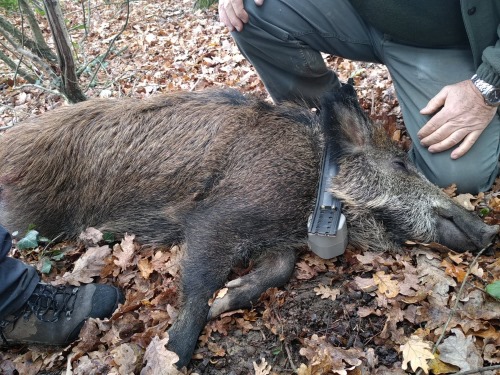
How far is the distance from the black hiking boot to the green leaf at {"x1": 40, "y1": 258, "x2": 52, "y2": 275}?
0.50 metres

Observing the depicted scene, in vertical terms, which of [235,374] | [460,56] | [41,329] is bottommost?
[235,374]

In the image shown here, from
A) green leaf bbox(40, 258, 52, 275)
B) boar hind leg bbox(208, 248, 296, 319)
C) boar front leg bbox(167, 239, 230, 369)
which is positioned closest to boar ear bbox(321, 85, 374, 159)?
boar hind leg bbox(208, 248, 296, 319)

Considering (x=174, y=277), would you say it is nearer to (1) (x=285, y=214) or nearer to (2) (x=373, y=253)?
(1) (x=285, y=214)

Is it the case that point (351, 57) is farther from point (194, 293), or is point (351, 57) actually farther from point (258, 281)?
point (194, 293)

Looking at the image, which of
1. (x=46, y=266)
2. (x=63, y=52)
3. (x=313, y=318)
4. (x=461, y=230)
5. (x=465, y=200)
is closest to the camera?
(x=313, y=318)

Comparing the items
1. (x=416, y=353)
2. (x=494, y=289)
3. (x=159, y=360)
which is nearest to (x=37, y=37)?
(x=159, y=360)

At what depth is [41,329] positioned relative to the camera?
3.02 meters

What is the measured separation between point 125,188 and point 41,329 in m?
1.27

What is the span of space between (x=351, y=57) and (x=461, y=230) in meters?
2.05

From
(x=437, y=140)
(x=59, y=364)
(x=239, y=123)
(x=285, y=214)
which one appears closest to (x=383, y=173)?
(x=437, y=140)

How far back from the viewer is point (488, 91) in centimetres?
348

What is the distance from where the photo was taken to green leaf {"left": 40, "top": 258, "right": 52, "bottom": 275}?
12.1 ft

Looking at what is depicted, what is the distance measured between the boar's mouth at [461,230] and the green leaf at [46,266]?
10.1 ft

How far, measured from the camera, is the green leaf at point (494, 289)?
107 inches
